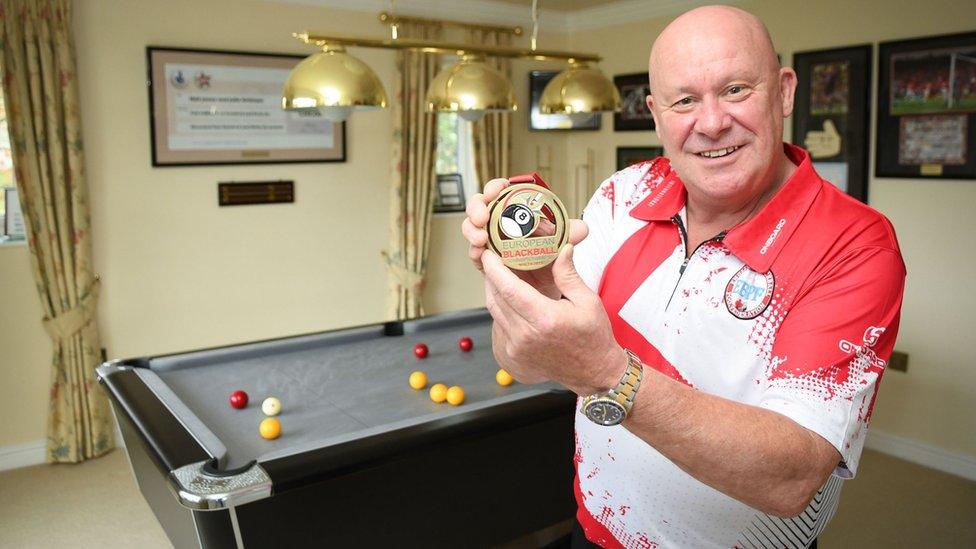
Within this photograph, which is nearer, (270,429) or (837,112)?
(270,429)

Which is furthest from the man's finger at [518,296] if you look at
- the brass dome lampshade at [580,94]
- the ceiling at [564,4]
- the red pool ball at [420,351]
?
the ceiling at [564,4]

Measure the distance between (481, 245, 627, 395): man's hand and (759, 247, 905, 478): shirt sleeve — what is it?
0.26 m

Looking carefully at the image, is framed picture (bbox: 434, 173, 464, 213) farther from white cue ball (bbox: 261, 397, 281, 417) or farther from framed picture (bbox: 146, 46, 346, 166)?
white cue ball (bbox: 261, 397, 281, 417)

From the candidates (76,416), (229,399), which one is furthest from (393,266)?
(229,399)

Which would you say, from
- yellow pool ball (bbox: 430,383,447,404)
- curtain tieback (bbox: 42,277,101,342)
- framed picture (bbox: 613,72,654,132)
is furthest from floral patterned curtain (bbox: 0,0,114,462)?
framed picture (bbox: 613,72,654,132)

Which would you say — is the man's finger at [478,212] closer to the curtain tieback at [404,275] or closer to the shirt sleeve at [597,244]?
the shirt sleeve at [597,244]

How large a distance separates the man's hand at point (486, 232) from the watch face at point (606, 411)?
25cm

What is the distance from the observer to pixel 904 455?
13.3 ft

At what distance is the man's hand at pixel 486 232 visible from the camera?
1.06 meters

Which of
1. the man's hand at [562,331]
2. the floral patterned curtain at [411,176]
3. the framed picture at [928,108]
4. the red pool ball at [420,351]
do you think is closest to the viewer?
the man's hand at [562,331]

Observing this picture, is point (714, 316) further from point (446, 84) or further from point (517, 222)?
point (446, 84)

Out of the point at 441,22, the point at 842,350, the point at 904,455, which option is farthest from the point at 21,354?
the point at 904,455

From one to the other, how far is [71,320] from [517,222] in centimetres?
363

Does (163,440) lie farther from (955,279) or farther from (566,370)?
(955,279)
